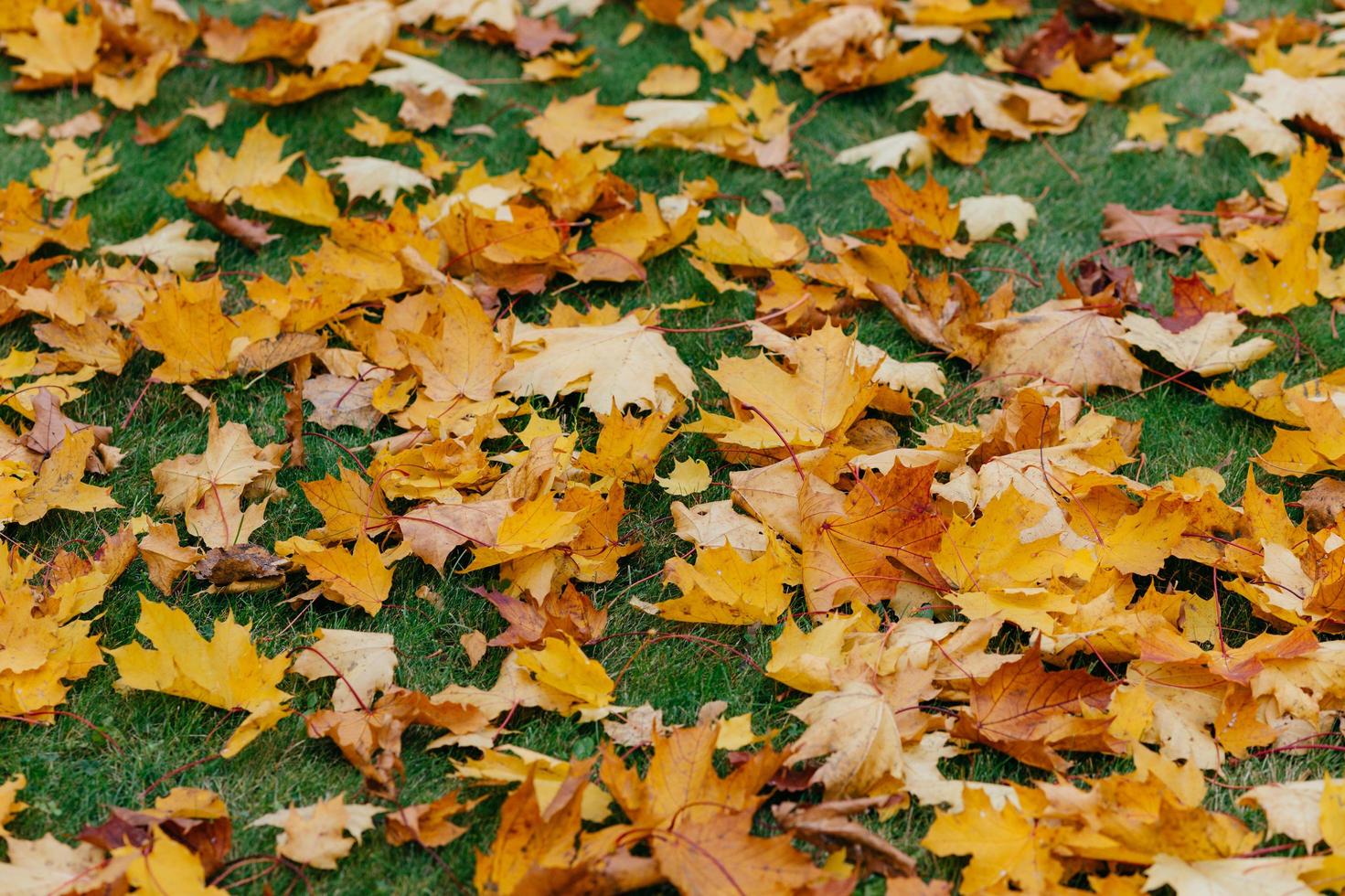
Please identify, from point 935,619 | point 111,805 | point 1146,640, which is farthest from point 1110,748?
point 111,805

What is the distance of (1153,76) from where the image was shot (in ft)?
12.0

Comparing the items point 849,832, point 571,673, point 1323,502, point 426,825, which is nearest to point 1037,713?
point 849,832

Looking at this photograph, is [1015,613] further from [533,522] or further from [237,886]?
[237,886]

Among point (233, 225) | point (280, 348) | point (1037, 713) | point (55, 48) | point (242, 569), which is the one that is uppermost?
point (55, 48)

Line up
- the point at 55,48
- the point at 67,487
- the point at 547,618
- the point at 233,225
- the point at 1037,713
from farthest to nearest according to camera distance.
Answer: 1. the point at 55,48
2. the point at 233,225
3. the point at 67,487
4. the point at 547,618
5. the point at 1037,713

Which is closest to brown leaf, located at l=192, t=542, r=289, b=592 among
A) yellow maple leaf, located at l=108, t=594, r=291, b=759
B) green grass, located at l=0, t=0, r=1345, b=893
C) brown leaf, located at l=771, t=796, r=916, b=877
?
green grass, located at l=0, t=0, r=1345, b=893

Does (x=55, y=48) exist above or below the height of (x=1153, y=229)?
above

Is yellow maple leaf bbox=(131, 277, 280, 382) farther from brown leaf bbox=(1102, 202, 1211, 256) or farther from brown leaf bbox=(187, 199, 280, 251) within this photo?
brown leaf bbox=(1102, 202, 1211, 256)

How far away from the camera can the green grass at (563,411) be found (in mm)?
1868

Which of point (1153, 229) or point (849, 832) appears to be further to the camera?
point (1153, 229)

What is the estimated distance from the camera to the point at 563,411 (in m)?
2.59

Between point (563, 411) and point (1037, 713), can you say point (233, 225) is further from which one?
point (1037, 713)

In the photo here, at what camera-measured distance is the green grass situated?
1.87 m

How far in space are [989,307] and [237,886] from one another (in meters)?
1.97
